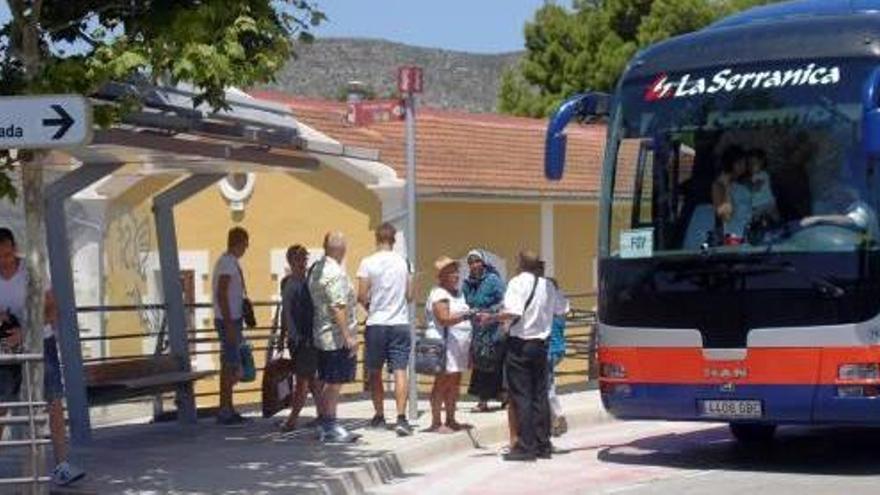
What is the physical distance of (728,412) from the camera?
43.0 ft

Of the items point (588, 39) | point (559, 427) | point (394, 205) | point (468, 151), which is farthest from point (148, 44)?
point (588, 39)

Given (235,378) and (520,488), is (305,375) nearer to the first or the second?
(235,378)

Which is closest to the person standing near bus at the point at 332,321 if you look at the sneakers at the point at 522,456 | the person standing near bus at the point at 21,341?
the sneakers at the point at 522,456

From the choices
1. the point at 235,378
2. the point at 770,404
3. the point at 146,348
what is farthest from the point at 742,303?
the point at 146,348

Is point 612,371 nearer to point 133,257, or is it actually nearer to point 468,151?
point 133,257

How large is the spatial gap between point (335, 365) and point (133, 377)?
6.42 feet

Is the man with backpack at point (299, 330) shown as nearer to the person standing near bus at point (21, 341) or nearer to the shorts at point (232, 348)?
the shorts at point (232, 348)

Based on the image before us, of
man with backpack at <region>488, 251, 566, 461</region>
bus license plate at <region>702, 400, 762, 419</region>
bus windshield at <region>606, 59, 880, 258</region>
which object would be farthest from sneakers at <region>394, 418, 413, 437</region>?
bus license plate at <region>702, 400, 762, 419</region>

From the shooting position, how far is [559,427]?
1619cm

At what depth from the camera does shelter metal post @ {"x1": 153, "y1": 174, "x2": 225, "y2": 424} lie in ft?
51.8

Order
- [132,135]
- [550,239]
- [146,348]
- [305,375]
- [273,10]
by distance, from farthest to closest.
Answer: [550,239] < [146,348] < [305,375] < [132,135] < [273,10]

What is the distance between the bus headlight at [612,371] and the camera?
539 inches

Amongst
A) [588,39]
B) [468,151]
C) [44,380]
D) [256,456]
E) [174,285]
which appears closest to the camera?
[44,380]

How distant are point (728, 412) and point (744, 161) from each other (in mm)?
1974
